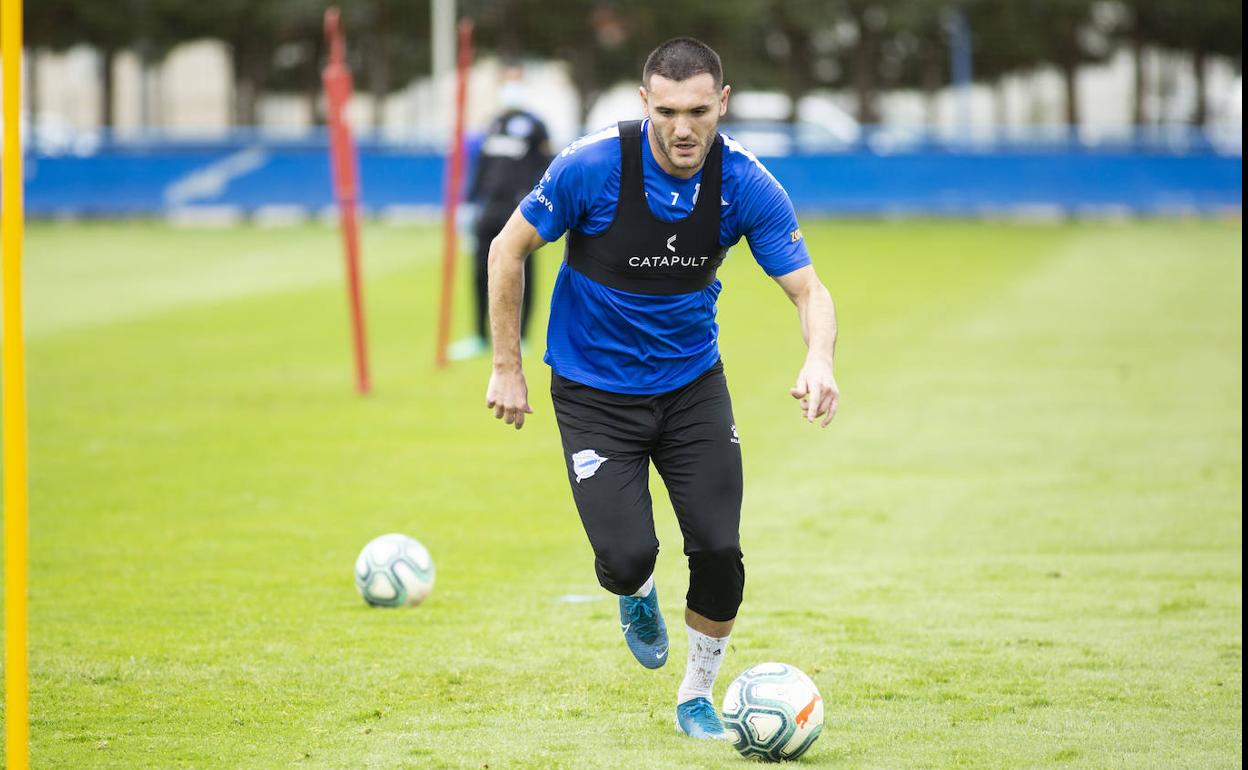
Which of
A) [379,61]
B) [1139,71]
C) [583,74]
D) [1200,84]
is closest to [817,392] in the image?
[583,74]

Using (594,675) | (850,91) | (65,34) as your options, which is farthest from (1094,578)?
(850,91)

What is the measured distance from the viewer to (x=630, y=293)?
222 inches

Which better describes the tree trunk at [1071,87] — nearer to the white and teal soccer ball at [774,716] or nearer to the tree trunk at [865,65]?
the tree trunk at [865,65]

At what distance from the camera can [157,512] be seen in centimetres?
970

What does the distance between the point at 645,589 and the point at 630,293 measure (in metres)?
1.02

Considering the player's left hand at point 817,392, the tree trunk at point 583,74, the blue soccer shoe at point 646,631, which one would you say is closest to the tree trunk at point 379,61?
the tree trunk at point 583,74

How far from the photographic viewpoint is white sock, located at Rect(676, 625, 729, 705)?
569 centimetres

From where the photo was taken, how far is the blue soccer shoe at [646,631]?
5969 millimetres

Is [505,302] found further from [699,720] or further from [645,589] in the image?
[699,720]

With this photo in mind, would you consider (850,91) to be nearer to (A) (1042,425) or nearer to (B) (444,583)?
(A) (1042,425)

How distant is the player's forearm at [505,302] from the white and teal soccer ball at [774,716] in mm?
1282

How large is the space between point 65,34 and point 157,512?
4025 centimetres

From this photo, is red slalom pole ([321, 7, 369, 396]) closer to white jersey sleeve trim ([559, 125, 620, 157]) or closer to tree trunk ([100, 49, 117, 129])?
white jersey sleeve trim ([559, 125, 620, 157])

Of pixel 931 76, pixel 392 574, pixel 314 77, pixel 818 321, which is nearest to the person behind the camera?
pixel 818 321
